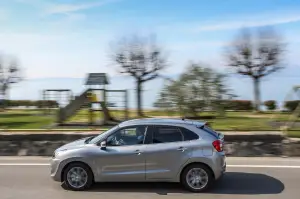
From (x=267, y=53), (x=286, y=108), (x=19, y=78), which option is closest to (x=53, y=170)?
(x=286, y=108)

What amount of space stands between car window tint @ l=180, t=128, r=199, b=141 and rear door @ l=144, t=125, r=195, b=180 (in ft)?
0.28

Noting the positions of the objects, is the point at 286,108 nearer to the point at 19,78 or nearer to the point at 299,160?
the point at 299,160

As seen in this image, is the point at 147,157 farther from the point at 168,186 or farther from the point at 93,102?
the point at 93,102

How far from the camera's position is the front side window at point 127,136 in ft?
30.9

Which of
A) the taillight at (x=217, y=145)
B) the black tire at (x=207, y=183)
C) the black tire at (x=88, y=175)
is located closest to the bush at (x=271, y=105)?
the taillight at (x=217, y=145)

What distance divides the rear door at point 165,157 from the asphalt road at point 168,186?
1.20 ft

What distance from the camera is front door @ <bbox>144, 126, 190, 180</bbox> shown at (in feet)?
29.8

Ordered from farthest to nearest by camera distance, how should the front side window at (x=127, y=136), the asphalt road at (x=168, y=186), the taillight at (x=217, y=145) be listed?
1. the front side window at (x=127, y=136)
2. the taillight at (x=217, y=145)
3. the asphalt road at (x=168, y=186)

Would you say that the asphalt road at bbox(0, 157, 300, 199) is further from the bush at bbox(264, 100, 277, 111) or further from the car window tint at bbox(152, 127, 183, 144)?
the bush at bbox(264, 100, 277, 111)

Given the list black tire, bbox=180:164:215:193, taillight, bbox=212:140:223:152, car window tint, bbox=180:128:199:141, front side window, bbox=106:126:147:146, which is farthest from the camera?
front side window, bbox=106:126:147:146

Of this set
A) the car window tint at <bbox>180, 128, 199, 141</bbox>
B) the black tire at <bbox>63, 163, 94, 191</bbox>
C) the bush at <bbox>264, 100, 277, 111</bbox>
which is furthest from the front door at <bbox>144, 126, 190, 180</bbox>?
the bush at <bbox>264, 100, 277, 111</bbox>

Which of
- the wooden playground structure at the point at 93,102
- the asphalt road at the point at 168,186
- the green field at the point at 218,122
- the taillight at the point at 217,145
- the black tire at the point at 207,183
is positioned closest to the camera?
the asphalt road at the point at 168,186

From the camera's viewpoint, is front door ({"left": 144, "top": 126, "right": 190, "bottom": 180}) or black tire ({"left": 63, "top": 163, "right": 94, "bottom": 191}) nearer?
front door ({"left": 144, "top": 126, "right": 190, "bottom": 180})

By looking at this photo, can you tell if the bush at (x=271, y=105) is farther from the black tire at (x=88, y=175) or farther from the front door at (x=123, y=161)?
the black tire at (x=88, y=175)
